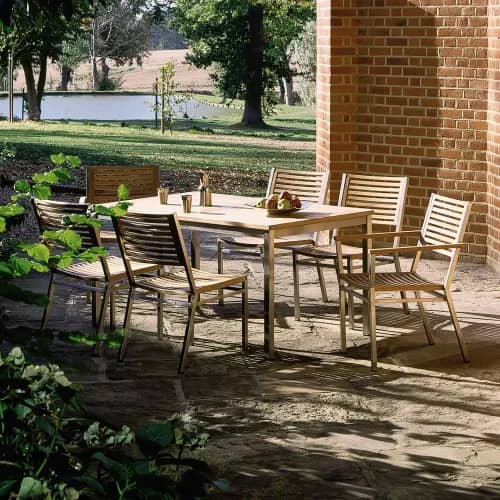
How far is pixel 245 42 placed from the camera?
32344mm

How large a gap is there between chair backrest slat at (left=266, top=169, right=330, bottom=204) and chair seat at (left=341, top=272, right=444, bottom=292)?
5.12 feet

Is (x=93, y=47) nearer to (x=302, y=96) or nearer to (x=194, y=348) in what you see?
(x=302, y=96)

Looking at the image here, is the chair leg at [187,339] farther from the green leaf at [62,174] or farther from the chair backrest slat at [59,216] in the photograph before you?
the green leaf at [62,174]

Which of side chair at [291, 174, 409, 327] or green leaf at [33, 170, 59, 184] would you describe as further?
side chair at [291, 174, 409, 327]

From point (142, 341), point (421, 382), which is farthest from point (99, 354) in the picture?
point (421, 382)

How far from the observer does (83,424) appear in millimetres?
2807

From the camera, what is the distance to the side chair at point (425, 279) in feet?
22.2

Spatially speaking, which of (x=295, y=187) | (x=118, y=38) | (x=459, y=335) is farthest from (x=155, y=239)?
(x=118, y=38)

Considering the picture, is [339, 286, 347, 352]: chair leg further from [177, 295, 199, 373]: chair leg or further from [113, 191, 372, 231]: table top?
[177, 295, 199, 373]: chair leg

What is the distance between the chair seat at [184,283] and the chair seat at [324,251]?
90 centimetres

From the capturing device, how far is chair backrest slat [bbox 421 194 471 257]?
694cm

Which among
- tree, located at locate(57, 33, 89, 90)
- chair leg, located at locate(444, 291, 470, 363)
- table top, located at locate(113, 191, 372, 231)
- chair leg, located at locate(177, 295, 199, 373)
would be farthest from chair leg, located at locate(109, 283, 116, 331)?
tree, located at locate(57, 33, 89, 90)

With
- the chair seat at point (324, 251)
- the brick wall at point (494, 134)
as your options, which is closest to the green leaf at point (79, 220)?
the chair seat at point (324, 251)

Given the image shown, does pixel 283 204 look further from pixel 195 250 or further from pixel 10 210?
pixel 10 210
